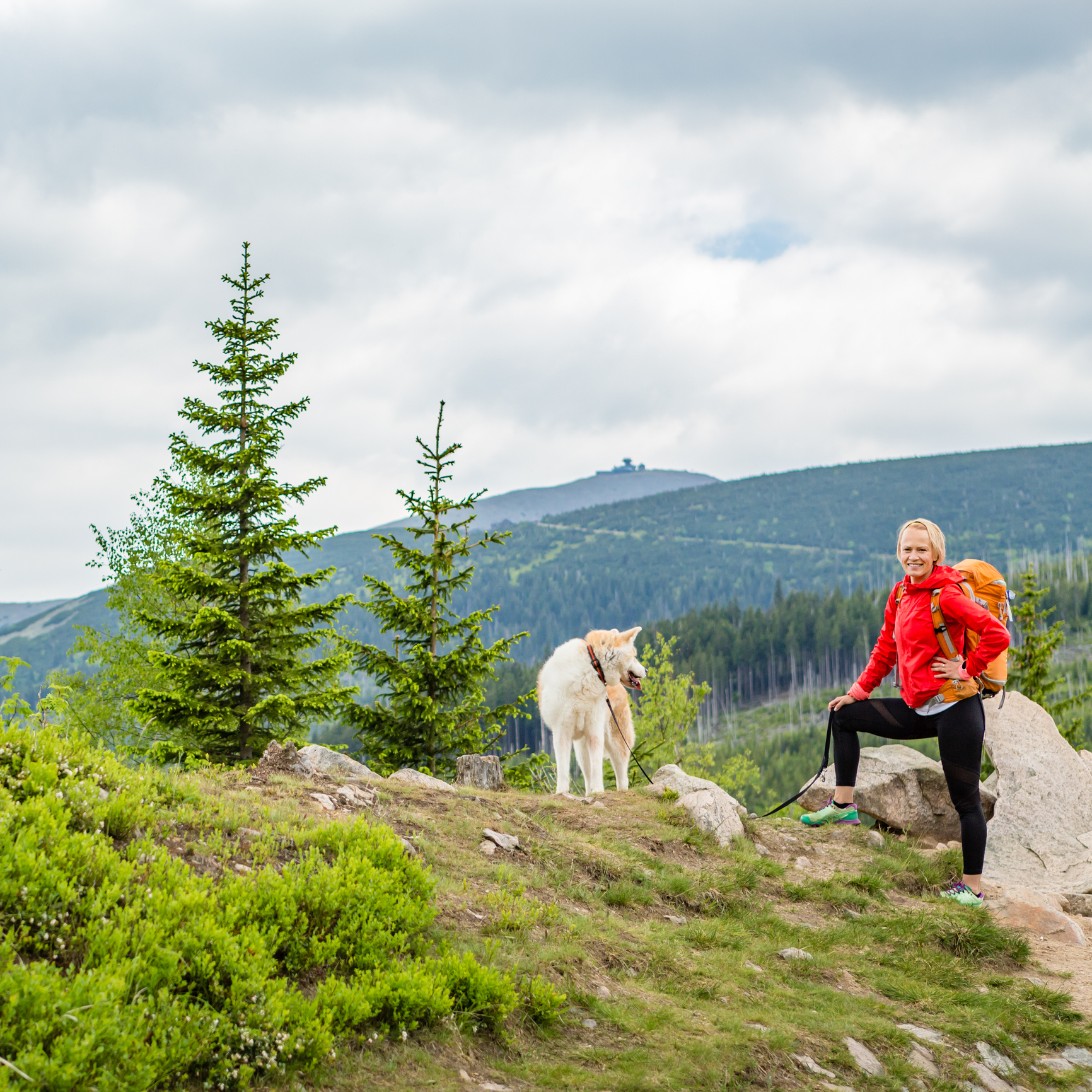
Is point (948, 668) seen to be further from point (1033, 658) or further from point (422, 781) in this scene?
point (1033, 658)

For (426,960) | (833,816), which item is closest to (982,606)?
(833,816)

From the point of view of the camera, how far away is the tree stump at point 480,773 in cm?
1211

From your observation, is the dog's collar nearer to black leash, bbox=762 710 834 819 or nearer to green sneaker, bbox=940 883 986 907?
black leash, bbox=762 710 834 819

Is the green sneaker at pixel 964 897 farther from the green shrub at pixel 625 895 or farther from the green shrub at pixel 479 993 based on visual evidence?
the green shrub at pixel 479 993

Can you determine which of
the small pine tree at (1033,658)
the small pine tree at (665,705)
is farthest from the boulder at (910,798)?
the small pine tree at (665,705)

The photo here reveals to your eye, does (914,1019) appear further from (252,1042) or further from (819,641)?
(819,641)

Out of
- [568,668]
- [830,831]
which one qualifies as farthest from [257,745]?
[830,831]

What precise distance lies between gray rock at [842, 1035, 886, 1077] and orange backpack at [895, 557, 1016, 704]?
3.81 metres

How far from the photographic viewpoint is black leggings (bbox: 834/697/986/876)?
8344 mm

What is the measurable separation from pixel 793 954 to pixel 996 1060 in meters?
1.64

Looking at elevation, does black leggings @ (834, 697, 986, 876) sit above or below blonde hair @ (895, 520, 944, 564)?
below

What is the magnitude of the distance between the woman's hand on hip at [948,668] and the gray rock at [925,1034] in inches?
130

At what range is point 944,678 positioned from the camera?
835 cm

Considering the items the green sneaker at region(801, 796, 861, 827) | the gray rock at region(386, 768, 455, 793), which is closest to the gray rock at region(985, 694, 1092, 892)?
the green sneaker at region(801, 796, 861, 827)
